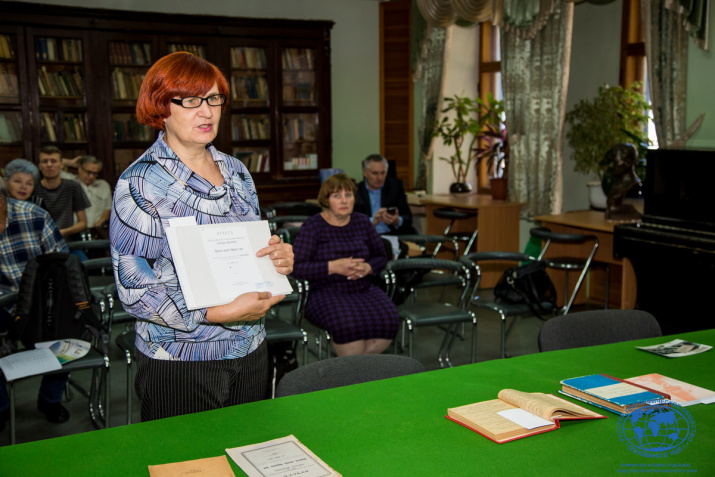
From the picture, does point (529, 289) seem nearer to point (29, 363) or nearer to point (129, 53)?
point (29, 363)

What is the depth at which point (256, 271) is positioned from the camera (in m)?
1.93

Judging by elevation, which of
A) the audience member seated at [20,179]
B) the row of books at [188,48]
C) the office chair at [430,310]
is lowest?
the office chair at [430,310]

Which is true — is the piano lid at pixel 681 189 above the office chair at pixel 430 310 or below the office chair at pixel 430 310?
above

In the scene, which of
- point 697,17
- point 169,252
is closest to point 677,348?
point 169,252

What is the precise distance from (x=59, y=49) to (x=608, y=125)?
5.87 meters

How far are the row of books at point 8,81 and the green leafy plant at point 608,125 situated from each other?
5919mm

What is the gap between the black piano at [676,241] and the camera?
4707mm

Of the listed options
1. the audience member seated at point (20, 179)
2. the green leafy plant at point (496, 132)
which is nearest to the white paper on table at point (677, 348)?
the audience member seated at point (20, 179)

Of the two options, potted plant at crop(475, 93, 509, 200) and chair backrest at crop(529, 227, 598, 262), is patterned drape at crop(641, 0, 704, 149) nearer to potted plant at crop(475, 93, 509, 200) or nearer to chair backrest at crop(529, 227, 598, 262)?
chair backrest at crop(529, 227, 598, 262)

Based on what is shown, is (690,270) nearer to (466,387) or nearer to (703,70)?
(703,70)

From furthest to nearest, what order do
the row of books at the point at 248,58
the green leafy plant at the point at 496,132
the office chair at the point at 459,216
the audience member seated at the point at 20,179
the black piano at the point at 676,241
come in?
the row of books at the point at 248,58 → the green leafy plant at the point at 496,132 → the office chair at the point at 459,216 → the audience member seated at the point at 20,179 → the black piano at the point at 676,241

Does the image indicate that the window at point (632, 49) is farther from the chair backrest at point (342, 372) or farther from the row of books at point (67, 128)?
the row of books at point (67, 128)

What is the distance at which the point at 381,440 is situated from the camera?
5.66ft

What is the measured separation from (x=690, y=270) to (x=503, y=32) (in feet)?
12.0
